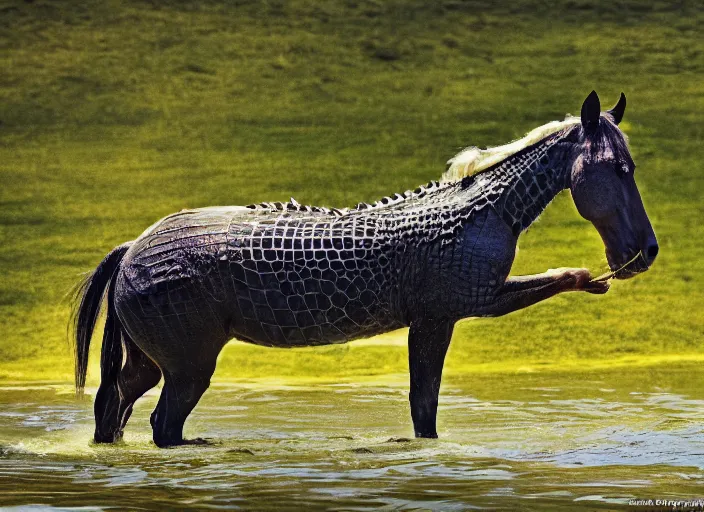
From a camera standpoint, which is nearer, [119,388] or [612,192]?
[612,192]

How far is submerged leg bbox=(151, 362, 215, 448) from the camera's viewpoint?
24.4 feet

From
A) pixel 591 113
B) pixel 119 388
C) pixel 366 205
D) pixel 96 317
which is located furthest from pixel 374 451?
pixel 591 113

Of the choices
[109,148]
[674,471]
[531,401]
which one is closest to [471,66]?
[109,148]

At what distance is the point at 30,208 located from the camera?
47.7ft

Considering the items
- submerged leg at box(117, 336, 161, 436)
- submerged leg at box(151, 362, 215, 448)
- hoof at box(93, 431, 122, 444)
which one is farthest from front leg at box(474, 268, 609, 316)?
hoof at box(93, 431, 122, 444)

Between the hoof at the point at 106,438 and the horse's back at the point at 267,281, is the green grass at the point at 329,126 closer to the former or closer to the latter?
the hoof at the point at 106,438

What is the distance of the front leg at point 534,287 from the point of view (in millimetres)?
7332

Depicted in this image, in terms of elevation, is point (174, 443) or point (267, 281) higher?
point (267, 281)

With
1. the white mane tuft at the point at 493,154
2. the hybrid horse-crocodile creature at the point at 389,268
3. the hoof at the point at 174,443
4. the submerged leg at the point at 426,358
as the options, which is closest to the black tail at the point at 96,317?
the hybrid horse-crocodile creature at the point at 389,268

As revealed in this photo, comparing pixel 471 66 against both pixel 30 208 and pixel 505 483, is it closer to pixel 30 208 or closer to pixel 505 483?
pixel 30 208

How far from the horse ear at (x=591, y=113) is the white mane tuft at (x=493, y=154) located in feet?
0.42

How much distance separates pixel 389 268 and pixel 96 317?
1.75 meters

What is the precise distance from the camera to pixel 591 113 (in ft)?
24.1

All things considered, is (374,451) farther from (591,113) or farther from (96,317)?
(591,113)
